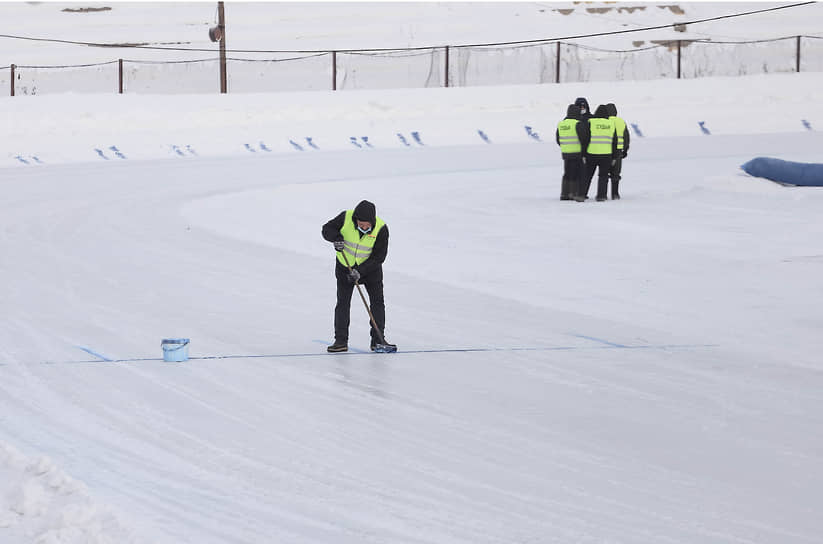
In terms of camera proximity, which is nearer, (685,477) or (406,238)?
(685,477)

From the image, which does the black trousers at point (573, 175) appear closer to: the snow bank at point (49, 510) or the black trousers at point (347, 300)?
the black trousers at point (347, 300)

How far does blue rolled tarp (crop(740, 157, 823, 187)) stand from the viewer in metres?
24.5

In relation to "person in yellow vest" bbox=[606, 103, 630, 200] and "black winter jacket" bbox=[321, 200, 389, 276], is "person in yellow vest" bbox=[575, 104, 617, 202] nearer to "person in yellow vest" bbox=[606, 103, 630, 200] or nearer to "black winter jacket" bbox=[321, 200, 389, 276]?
"person in yellow vest" bbox=[606, 103, 630, 200]

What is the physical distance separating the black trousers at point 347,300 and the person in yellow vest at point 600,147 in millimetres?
12622

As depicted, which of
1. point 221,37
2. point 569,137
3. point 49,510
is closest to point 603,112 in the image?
point 569,137

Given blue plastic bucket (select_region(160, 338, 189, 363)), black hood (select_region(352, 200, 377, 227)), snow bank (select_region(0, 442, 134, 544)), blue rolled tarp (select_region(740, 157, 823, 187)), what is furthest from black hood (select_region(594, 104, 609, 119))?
snow bank (select_region(0, 442, 134, 544))

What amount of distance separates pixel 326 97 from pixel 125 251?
2209 cm

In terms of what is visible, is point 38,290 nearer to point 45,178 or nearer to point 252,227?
point 252,227

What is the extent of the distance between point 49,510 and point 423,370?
13.5 ft

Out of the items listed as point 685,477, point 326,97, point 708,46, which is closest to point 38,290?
point 685,477

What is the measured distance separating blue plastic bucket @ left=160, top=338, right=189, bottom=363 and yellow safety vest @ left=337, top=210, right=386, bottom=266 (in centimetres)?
143

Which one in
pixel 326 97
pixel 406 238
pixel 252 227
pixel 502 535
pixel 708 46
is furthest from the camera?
pixel 708 46

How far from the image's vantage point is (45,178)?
88.0 ft

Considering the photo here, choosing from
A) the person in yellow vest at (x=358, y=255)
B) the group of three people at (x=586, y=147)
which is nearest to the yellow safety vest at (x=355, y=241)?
the person in yellow vest at (x=358, y=255)
